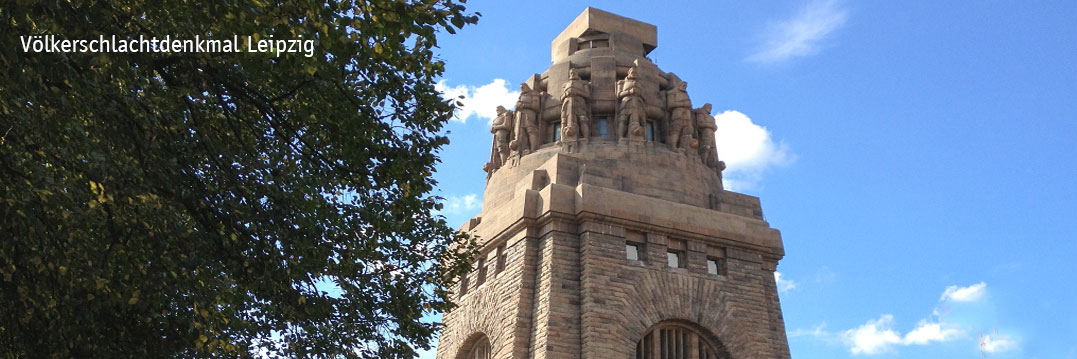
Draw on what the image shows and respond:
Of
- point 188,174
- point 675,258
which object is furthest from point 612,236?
point 188,174

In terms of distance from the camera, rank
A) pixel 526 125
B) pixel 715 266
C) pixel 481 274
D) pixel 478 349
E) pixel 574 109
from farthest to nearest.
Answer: pixel 526 125, pixel 574 109, pixel 481 274, pixel 478 349, pixel 715 266

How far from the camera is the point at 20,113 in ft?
33.4

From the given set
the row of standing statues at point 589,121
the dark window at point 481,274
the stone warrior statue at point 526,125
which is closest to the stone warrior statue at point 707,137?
the row of standing statues at point 589,121

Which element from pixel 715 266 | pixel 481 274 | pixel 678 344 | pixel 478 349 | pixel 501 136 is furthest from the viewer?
pixel 501 136

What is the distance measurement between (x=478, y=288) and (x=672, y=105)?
7634 millimetres

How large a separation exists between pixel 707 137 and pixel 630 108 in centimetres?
274

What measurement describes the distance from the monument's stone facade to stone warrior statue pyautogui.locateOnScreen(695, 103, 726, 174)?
3 cm

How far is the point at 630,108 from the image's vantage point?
28.8m

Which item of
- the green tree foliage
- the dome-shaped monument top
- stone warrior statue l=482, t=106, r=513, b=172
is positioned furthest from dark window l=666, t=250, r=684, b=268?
the green tree foliage

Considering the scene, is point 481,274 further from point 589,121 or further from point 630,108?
point 630,108

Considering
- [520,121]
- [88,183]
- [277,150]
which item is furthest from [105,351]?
[520,121]

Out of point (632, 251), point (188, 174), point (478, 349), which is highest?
point (632, 251)

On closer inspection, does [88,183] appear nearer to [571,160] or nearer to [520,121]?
[571,160]

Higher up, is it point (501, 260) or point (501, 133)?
point (501, 133)
